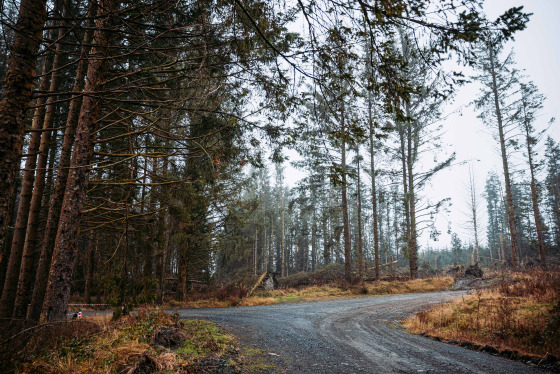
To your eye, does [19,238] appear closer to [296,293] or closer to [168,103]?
[168,103]

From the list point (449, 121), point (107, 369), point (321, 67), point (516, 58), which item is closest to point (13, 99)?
point (107, 369)

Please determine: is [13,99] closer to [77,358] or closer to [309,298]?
[77,358]

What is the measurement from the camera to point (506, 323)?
632cm

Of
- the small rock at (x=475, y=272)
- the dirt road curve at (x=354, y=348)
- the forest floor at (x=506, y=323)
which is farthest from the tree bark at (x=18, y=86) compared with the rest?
the small rock at (x=475, y=272)

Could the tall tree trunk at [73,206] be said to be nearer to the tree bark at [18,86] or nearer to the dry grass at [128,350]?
the dry grass at [128,350]

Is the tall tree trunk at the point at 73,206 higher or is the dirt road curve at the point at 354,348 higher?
the tall tree trunk at the point at 73,206

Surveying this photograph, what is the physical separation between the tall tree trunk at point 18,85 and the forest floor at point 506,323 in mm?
8246

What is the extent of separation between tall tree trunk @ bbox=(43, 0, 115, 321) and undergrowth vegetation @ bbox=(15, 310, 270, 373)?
729 millimetres

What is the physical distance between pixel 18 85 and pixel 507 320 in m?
9.56

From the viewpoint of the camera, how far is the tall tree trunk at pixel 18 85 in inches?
103

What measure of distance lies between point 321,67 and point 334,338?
232 inches

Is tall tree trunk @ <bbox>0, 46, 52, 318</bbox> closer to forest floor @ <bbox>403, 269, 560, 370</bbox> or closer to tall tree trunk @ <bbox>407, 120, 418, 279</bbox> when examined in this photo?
forest floor @ <bbox>403, 269, 560, 370</bbox>

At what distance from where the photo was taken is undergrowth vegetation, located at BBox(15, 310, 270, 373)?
131 inches

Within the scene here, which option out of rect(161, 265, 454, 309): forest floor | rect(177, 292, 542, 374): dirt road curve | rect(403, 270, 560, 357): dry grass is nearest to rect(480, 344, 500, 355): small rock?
rect(403, 270, 560, 357): dry grass
